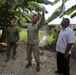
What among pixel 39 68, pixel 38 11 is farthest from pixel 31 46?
pixel 38 11

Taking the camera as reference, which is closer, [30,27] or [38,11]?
[30,27]

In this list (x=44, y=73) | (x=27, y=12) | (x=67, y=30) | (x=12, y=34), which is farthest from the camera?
(x=27, y=12)

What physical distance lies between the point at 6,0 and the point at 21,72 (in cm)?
489

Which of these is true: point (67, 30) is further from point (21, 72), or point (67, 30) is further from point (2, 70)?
point (2, 70)

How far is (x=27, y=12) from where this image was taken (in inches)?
486

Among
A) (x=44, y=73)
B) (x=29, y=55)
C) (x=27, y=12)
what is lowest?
(x=44, y=73)

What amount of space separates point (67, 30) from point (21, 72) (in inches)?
85.1

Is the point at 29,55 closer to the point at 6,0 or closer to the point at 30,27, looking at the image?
the point at 30,27

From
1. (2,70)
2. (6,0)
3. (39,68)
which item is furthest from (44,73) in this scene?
(6,0)

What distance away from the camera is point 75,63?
833cm

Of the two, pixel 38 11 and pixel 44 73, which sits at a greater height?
pixel 38 11

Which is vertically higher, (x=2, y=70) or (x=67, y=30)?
(x=67, y=30)

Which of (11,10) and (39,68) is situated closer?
(39,68)

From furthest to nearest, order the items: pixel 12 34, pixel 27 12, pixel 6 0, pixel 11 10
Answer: pixel 27 12 < pixel 11 10 < pixel 6 0 < pixel 12 34
